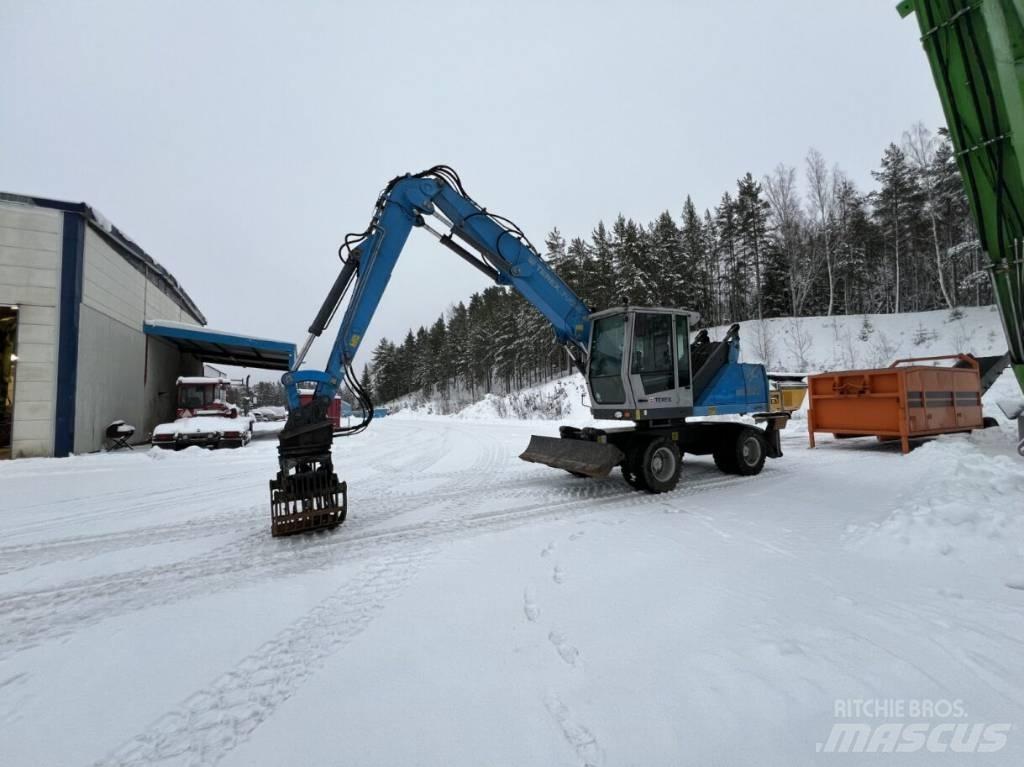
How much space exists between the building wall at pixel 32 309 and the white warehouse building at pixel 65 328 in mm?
18

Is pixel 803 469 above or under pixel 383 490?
under

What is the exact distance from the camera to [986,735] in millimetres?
1636

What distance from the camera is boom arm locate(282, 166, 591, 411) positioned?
503 centimetres

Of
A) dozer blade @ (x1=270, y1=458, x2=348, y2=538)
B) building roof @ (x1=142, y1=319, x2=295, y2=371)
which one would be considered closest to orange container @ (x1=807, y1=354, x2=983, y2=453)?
dozer blade @ (x1=270, y1=458, x2=348, y2=538)

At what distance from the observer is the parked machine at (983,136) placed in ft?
17.3

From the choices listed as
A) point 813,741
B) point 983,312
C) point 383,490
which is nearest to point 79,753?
point 813,741

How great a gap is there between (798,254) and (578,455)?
29919 millimetres

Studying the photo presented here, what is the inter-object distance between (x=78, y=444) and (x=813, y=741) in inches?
633

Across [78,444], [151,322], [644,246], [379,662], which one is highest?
[644,246]

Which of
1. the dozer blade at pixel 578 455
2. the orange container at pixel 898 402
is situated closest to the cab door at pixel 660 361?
the dozer blade at pixel 578 455

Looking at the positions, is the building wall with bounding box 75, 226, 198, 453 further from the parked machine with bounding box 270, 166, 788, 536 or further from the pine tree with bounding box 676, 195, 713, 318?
the pine tree with bounding box 676, 195, 713, 318

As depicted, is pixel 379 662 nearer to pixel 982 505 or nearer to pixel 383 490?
pixel 383 490

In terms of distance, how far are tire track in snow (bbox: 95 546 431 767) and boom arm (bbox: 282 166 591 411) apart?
8.50 feet
